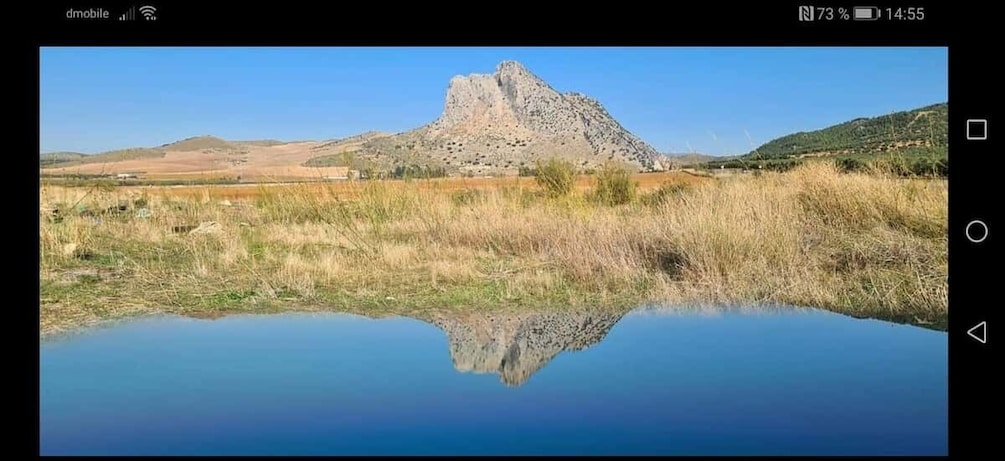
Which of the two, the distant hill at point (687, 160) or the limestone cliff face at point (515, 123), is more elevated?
the limestone cliff face at point (515, 123)

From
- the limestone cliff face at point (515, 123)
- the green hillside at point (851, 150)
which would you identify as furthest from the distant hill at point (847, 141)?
the limestone cliff face at point (515, 123)

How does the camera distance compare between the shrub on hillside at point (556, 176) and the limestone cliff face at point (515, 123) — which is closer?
the shrub on hillside at point (556, 176)

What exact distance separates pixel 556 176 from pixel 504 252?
7.17 m

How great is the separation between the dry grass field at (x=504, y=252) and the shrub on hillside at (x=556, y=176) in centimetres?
260

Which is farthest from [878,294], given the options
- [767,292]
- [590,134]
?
[590,134]

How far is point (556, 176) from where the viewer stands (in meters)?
15.8

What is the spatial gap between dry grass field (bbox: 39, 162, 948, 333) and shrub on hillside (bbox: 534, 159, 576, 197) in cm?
260
